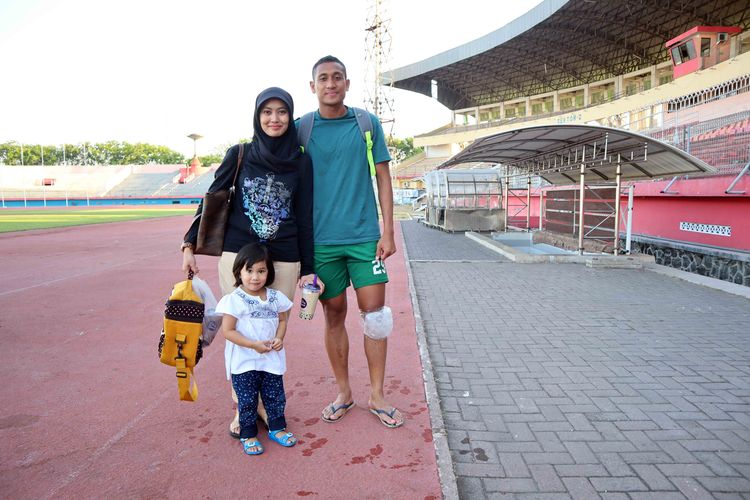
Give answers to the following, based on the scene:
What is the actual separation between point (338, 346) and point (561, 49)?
51.5 meters

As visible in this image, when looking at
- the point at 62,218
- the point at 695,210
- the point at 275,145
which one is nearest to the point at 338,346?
the point at 275,145

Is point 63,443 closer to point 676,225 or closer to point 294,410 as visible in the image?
point 294,410

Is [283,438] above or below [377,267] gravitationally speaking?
below

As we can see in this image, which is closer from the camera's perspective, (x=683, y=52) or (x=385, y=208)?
(x=385, y=208)

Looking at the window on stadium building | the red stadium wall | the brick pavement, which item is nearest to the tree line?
the window on stadium building

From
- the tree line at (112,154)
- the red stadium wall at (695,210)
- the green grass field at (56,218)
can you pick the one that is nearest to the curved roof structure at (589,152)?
the red stadium wall at (695,210)

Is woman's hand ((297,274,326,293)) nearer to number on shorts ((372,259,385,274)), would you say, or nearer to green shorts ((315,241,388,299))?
green shorts ((315,241,388,299))

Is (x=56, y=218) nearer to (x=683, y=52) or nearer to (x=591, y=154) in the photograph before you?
(x=591, y=154)

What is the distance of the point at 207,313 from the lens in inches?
114

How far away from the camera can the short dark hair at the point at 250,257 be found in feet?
8.99

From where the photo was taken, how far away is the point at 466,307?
21.3ft

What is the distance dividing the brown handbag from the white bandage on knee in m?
1.01

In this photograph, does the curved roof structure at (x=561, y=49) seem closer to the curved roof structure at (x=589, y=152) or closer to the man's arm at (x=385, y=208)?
the curved roof structure at (x=589, y=152)

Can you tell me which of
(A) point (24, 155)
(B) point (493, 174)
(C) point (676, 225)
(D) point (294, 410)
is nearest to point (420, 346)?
(D) point (294, 410)
